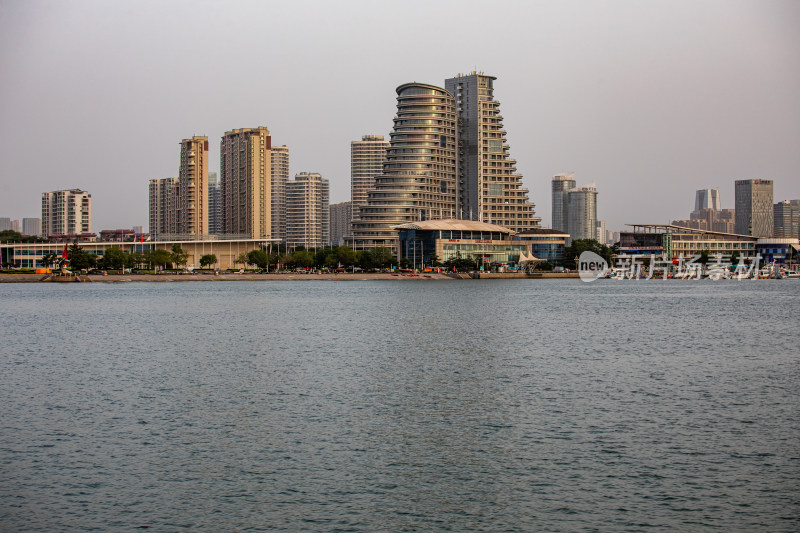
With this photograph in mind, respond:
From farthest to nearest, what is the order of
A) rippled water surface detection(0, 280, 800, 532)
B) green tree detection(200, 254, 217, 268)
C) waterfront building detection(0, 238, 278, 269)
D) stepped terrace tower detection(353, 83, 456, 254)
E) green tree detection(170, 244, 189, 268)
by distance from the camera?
stepped terrace tower detection(353, 83, 456, 254) < green tree detection(200, 254, 217, 268) < waterfront building detection(0, 238, 278, 269) < green tree detection(170, 244, 189, 268) < rippled water surface detection(0, 280, 800, 532)

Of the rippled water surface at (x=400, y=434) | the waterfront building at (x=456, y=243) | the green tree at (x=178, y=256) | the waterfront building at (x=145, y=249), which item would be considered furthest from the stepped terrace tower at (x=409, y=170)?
the rippled water surface at (x=400, y=434)

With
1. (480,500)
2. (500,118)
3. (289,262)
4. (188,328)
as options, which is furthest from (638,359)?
(500,118)

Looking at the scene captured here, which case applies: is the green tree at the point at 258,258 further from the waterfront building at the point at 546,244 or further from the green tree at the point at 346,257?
the waterfront building at the point at 546,244

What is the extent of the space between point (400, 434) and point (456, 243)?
145359mm

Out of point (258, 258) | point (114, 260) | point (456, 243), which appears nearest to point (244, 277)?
point (258, 258)

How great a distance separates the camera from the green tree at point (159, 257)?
500ft

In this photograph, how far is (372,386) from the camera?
30609 millimetres

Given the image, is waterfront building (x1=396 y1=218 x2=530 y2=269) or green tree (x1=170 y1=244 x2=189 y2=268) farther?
waterfront building (x1=396 y1=218 x2=530 y2=269)

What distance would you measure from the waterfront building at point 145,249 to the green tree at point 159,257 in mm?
9187

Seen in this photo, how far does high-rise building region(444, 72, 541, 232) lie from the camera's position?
7549 inches

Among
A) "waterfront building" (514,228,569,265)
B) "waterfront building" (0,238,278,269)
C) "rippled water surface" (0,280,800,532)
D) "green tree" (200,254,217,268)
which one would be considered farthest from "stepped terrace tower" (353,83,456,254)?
"rippled water surface" (0,280,800,532)

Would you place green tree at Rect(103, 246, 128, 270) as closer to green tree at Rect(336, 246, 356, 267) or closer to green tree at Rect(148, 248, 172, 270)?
green tree at Rect(148, 248, 172, 270)

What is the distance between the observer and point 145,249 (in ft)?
552

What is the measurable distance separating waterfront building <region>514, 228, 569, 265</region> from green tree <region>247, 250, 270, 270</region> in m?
59.1
